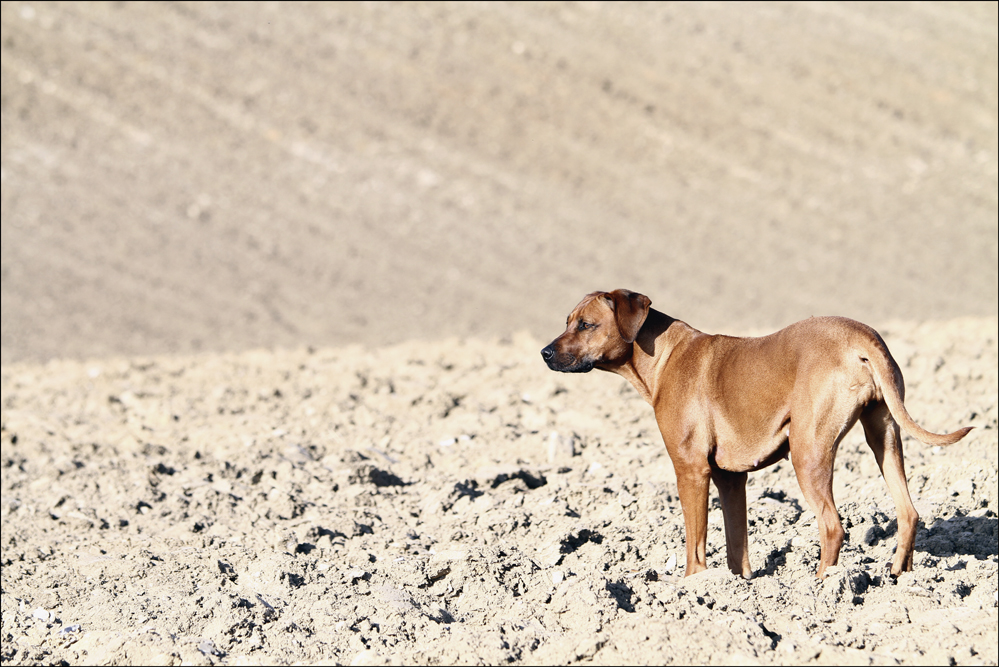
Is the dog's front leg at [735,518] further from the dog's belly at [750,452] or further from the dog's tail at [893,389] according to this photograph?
the dog's tail at [893,389]

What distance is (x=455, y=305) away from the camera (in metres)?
14.3

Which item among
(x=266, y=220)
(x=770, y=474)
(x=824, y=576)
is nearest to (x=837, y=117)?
(x=266, y=220)

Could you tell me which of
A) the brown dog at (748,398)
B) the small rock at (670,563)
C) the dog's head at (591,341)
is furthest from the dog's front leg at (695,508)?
the dog's head at (591,341)

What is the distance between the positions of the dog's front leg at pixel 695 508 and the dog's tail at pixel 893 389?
37.2 inches

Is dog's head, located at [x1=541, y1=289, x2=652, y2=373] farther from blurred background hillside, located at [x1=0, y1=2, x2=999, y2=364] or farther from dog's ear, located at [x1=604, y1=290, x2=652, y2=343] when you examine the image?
blurred background hillside, located at [x1=0, y1=2, x2=999, y2=364]

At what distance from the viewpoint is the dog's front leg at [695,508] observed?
17.0 feet

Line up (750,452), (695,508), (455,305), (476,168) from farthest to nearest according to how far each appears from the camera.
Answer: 1. (476,168)
2. (455,305)
3. (695,508)
4. (750,452)

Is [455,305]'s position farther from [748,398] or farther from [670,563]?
[748,398]

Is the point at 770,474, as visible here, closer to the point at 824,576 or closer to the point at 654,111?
the point at 824,576

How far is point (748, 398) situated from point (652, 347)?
2.10 feet

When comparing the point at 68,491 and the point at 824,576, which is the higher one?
the point at 824,576

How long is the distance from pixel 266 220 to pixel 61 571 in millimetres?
10525

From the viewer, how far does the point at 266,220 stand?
16344mm

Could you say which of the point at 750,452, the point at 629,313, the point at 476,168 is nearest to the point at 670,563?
the point at 750,452
